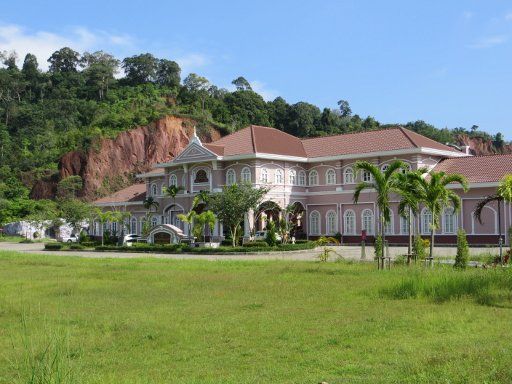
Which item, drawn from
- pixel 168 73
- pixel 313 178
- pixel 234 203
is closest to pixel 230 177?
pixel 313 178

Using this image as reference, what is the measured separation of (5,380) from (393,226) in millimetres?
36944

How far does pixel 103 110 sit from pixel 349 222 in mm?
49504

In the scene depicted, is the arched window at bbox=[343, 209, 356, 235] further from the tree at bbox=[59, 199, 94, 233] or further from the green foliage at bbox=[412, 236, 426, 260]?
the green foliage at bbox=[412, 236, 426, 260]

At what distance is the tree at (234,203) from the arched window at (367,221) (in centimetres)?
800

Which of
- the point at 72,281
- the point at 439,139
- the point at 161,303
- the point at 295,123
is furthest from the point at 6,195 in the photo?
the point at 161,303

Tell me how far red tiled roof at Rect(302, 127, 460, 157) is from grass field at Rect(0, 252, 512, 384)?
26.5 m

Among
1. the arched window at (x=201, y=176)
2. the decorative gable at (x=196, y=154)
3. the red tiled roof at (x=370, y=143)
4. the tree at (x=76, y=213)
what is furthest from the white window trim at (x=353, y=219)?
the tree at (x=76, y=213)

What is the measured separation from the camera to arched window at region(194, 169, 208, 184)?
1885 inches

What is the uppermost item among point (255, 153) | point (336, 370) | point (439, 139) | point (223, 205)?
point (439, 139)

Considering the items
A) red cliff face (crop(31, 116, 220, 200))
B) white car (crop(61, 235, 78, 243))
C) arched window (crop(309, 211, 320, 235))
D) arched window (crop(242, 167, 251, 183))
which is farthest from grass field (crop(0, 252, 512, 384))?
red cliff face (crop(31, 116, 220, 200))

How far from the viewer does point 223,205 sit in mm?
38875

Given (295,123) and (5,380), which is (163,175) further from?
(5,380)

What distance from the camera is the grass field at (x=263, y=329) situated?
6996mm

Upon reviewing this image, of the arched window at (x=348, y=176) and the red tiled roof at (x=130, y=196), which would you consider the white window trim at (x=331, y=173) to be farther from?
the red tiled roof at (x=130, y=196)
